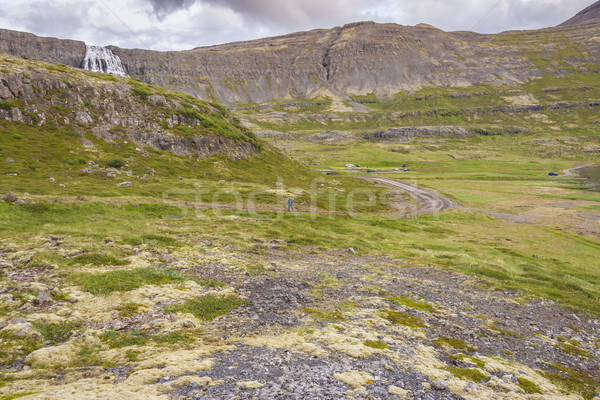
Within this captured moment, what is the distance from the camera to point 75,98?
214ft

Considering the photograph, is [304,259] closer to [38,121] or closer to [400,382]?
[400,382]

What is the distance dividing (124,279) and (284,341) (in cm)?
1022

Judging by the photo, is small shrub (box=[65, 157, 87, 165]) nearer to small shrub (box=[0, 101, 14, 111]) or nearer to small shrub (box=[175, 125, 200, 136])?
small shrub (box=[0, 101, 14, 111])

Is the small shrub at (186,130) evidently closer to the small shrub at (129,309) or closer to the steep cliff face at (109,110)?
the steep cliff face at (109,110)

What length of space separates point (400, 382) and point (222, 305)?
9.12 m

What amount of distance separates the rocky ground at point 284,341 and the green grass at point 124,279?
518 millimetres

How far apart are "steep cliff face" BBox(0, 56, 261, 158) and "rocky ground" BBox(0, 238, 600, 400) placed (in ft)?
181

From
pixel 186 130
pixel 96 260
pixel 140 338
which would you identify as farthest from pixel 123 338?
pixel 186 130

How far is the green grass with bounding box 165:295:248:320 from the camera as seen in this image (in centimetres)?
1415

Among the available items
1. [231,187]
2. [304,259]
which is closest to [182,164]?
[231,187]

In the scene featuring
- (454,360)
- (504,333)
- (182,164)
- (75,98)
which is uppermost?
(75,98)

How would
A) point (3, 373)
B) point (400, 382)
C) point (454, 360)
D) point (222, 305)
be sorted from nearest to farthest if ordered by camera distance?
point (3, 373) < point (400, 382) < point (454, 360) < point (222, 305)

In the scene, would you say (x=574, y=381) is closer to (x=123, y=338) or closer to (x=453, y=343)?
(x=453, y=343)

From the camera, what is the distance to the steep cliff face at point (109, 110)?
58.7 metres
